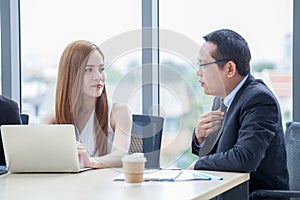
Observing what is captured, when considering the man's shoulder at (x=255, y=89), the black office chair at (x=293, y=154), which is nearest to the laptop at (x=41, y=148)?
the man's shoulder at (x=255, y=89)

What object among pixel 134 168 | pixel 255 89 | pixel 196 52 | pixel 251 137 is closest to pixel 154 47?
pixel 196 52

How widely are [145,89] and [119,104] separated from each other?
2.75ft

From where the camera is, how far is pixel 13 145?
7.50 feet

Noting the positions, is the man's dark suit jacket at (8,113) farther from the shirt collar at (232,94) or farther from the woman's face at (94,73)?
the shirt collar at (232,94)

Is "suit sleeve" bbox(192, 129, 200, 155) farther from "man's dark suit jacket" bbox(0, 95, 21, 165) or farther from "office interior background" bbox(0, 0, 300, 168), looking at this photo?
"man's dark suit jacket" bbox(0, 95, 21, 165)

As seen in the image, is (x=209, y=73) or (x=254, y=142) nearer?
(x=254, y=142)

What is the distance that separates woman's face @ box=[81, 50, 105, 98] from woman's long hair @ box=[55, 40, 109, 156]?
2 cm

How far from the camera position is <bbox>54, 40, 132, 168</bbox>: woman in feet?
8.70

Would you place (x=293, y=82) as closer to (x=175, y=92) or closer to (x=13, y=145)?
(x=175, y=92)

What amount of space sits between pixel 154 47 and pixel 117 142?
3.49 feet

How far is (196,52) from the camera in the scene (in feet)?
8.25

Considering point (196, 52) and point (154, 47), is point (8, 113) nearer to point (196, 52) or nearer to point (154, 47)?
point (196, 52)

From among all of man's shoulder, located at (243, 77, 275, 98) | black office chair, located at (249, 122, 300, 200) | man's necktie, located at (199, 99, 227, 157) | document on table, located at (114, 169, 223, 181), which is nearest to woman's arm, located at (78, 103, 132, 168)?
document on table, located at (114, 169, 223, 181)

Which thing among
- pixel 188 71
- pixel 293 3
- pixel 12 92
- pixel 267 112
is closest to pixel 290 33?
pixel 293 3
